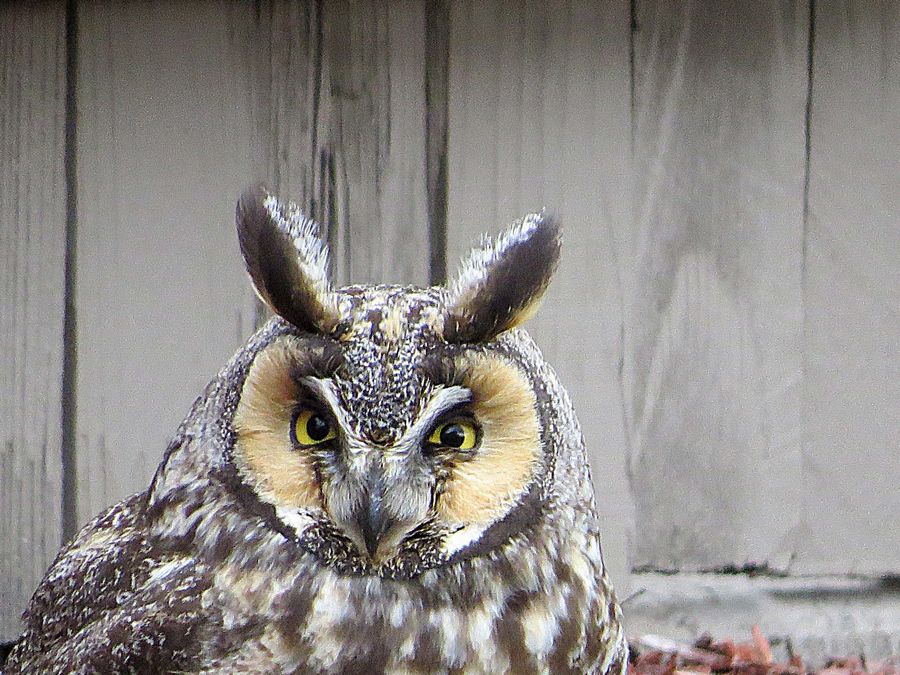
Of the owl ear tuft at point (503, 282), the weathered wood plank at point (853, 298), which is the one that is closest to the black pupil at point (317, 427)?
the owl ear tuft at point (503, 282)

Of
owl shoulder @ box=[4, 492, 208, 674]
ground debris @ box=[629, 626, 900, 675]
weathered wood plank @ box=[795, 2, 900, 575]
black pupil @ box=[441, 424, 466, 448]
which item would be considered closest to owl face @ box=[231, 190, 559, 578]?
black pupil @ box=[441, 424, 466, 448]

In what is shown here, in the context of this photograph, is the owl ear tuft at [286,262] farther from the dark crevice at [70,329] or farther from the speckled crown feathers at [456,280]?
the dark crevice at [70,329]

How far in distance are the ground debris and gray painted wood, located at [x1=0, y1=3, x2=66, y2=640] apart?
1.17 meters

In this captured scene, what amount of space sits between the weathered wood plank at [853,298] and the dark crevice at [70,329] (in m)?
1.41

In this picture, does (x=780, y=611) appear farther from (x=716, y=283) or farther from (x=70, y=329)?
(x=70, y=329)

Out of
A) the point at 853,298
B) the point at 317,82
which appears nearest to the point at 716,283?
the point at 853,298

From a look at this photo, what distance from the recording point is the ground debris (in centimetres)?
228

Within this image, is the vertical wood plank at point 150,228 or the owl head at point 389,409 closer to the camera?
the owl head at point 389,409

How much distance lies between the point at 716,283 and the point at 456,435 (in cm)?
88

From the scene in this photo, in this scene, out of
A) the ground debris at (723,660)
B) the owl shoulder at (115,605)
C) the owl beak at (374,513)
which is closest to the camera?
the owl beak at (374,513)

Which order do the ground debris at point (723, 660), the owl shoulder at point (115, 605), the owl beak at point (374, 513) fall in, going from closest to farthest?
1. the owl beak at point (374, 513)
2. the owl shoulder at point (115, 605)
3. the ground debris at point (723, 660)

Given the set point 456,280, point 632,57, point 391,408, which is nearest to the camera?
point 391,408

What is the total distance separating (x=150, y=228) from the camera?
7.62 ft

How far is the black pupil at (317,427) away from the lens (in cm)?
163
